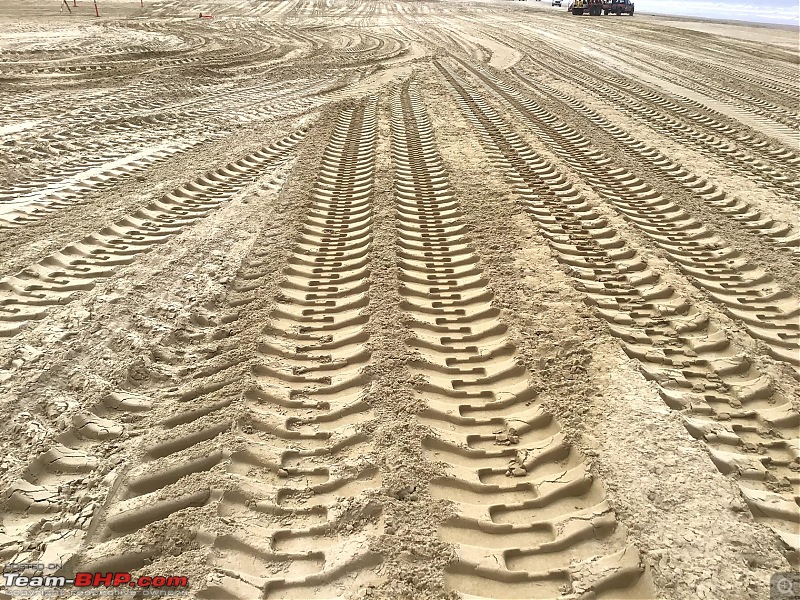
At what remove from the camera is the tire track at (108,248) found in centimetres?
319

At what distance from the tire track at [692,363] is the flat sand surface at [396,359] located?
19 mm

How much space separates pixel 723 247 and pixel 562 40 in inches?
630

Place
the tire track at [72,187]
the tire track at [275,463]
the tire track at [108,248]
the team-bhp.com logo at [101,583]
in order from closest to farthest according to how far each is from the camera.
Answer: the team-bhp.com logo at [101,583]
the tire track at [275,463]
the tire track at [108,248]
the tire track at [72,187]

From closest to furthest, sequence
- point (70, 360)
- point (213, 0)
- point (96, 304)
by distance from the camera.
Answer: point (70, 360)
point (96, 304)
point (213, 0)

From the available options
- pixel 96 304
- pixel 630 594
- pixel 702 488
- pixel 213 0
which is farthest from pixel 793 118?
pixel 213 0

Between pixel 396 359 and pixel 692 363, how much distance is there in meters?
1.88

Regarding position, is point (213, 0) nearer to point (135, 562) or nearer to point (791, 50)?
point (791, 50)

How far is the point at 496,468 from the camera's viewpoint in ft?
7.32

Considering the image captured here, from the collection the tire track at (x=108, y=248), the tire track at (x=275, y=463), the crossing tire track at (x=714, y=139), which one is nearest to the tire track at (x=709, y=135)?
the crossing tire track at (x=714, y=139)

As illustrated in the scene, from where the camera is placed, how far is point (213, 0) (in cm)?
2698

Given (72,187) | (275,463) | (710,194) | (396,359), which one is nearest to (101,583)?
(275,463)

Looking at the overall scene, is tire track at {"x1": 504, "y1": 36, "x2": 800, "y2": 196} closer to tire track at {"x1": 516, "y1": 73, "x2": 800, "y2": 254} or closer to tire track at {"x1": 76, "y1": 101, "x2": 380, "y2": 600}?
tire track at {"x1": 516, "y1": 73, "x2": 800, "y2": 254}

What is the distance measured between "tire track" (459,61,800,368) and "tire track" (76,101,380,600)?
276 centimetres

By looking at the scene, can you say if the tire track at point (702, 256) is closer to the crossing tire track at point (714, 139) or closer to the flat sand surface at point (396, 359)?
the flat sand surface at point (396, 359)
